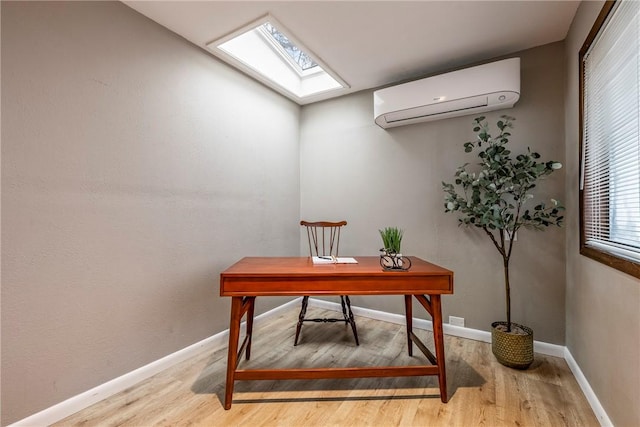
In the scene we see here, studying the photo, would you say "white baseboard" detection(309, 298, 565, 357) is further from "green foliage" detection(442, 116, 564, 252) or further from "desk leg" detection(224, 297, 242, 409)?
"desk leg" detection(224, 297, 242, 409)

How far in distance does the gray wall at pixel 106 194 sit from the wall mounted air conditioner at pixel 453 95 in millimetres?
1474

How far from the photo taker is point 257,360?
85.7 inches

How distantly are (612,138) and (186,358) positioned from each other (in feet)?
10.2

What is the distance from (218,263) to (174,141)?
3.53 ft

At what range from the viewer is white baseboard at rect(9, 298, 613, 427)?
1.51m

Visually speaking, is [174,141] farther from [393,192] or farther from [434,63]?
[434,63]

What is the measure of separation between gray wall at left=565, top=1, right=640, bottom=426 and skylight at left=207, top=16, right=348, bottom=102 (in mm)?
1868

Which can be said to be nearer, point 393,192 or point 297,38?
point 297,38

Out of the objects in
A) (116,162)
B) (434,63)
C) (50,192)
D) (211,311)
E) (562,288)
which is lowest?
(211,311)

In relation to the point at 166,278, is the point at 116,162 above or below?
above

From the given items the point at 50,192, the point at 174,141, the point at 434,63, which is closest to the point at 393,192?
the point at 434,63

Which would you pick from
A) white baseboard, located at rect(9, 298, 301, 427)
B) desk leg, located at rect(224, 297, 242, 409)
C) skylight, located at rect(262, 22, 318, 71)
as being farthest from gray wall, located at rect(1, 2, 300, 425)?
desk leg, located at rect(224, 297, 242, 409)

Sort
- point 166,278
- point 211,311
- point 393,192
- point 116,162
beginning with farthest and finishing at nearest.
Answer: point 393,192 → point 211,311 → point 166,278 → point 116,162

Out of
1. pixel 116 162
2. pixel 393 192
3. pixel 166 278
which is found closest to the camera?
pixel 116 162
